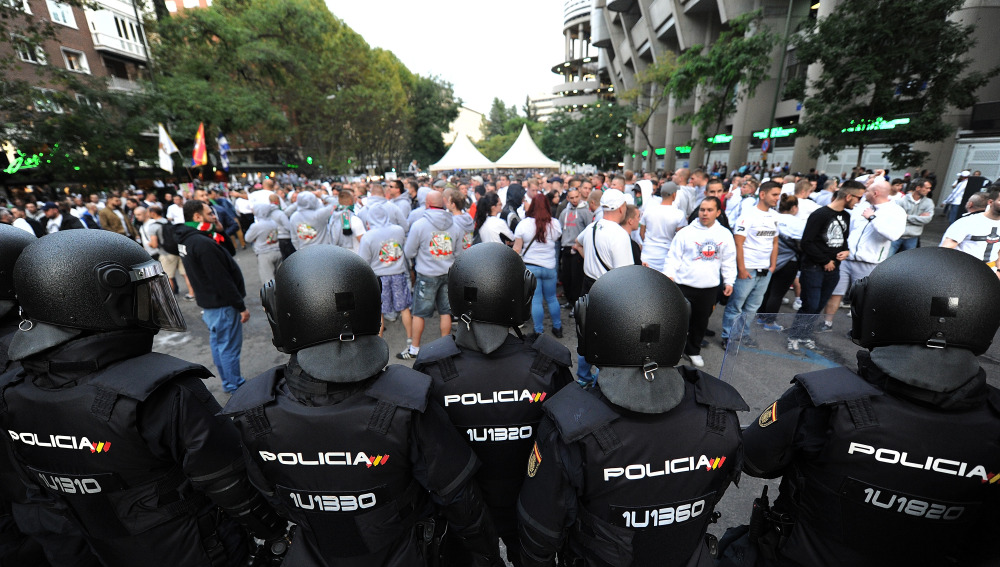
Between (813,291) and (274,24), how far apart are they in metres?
30.9

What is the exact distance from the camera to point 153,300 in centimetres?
181

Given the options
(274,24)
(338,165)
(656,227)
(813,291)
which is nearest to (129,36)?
(274,24)

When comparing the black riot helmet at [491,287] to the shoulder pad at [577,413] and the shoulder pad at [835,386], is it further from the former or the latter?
the shoulder pad at [835,386]

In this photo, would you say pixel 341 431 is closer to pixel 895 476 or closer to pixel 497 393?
pixel 497 393

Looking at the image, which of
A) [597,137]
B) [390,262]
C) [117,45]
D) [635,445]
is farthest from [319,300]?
[117,45]

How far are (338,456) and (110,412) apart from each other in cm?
87

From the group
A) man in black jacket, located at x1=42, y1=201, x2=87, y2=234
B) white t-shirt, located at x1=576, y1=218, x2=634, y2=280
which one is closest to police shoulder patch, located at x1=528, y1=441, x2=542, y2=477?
white t-shirt, located at x1=576, y1=218, x2=634, y2=280

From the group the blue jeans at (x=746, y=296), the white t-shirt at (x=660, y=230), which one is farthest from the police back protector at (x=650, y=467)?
the blue jeans at (x=746, y=296)

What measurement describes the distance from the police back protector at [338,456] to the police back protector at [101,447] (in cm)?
40

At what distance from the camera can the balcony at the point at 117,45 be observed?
25920mm

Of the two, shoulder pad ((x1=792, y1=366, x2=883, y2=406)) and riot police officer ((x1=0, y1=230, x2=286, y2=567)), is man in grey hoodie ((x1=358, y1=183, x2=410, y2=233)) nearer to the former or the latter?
riot police officer ((x1=0, y1=230, x2=286, y2=567))

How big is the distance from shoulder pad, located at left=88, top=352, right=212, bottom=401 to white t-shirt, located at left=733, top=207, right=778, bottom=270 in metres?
5.40

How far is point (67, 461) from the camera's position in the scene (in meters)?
1.61

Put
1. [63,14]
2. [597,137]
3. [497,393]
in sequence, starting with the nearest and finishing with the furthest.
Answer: [497,393]
[63,14]
[597,137]
